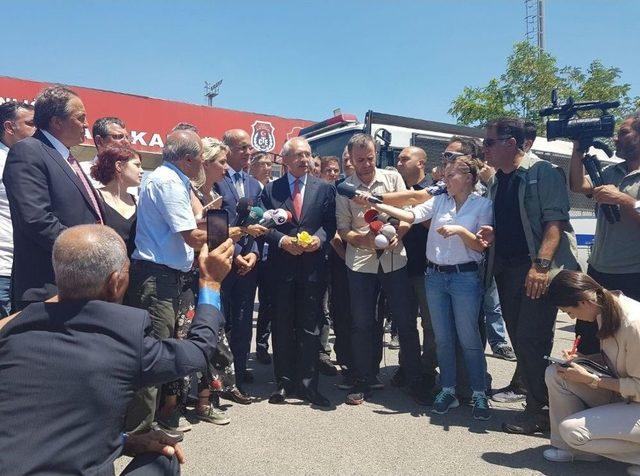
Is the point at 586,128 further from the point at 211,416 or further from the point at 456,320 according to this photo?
the point at 211,416

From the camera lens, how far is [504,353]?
20.4 feet

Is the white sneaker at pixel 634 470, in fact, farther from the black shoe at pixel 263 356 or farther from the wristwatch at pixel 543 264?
the black shoe at pixel 263 356

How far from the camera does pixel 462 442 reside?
3.77 m

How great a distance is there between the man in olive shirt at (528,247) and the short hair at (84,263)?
9.72 ft

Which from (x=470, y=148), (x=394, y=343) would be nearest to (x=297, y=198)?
(x=470, y=148)

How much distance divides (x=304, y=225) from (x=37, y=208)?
2195 mm

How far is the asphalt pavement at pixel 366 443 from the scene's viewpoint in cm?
336

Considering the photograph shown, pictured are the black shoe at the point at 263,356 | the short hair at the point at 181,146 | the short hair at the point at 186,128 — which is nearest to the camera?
the short hair at the point at 181,146

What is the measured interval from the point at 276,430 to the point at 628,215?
9.74ft

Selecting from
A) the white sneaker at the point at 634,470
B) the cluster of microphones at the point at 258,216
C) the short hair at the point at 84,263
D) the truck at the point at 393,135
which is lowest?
the white sneaker at the point at 634,470

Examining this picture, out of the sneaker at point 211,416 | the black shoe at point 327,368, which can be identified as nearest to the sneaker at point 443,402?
the black shoe at point 327,368

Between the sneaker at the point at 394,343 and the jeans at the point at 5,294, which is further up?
the jeans at the point at 5,294

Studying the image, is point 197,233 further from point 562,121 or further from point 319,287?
point 562,121

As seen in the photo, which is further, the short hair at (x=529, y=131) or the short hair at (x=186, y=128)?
the short hair at (x=529, y=131)
